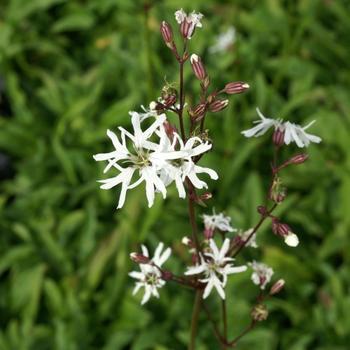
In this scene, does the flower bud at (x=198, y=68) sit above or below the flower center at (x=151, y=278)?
above

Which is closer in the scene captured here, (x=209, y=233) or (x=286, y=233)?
(x=286, y=233)

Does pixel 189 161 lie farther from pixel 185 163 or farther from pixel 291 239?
pixel 291 239

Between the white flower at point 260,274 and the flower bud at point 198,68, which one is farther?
the white flower at point 260,274

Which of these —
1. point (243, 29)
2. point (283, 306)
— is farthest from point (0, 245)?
point (243, 29)

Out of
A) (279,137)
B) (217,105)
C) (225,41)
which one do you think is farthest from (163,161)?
(225,41)

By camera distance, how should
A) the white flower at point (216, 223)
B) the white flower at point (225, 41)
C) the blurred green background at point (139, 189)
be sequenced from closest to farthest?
the white flower at point (216, 223)
the blurred green background at point (139, 189)
the white flower at point (225, 41)

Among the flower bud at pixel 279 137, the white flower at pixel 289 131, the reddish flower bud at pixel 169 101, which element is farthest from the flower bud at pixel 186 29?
the flower bud at pixel 279 137

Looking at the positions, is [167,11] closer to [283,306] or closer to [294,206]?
[294,206]

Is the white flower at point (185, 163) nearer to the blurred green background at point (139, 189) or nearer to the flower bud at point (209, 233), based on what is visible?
the flower bud at point (209, 233)
